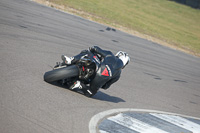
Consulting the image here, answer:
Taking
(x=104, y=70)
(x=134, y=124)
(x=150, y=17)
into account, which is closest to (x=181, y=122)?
(x=134, y=124)

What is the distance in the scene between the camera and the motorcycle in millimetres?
5641

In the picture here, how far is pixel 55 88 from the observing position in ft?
19.0

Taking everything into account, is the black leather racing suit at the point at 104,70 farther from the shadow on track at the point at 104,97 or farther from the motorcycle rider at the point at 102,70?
the shadow on track at the point at 104,97

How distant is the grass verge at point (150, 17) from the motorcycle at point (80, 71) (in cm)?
1493

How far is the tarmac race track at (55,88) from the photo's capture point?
4.28 meters

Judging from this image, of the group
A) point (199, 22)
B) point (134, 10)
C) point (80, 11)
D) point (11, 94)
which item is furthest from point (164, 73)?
point (199, 22)

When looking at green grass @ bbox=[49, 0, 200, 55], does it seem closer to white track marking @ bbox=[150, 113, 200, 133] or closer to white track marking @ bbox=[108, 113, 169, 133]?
white track marking @ bbox=[150, 113, 200, 133]

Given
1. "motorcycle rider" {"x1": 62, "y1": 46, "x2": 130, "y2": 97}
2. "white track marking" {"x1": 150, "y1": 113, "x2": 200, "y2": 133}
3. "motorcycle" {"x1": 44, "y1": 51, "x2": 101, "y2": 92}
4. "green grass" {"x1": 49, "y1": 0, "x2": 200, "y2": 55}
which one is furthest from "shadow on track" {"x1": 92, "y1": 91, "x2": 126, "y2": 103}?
"green grass" {"x1": 49, "y1": 0, "x2": 200, "y2": 55}

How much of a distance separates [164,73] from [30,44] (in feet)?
18.4

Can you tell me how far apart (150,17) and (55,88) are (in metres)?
27.5

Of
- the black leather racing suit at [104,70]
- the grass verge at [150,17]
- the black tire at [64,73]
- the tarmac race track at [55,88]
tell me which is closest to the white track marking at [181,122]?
the tarmac race track at [55,88]

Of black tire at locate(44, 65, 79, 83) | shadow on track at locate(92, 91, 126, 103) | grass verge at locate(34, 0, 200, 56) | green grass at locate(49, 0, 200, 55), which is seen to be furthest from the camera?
green grass at locate(49, 0, 200, 55)

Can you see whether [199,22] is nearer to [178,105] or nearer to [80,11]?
[80,11]

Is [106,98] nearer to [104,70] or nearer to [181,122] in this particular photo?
[104,70]
